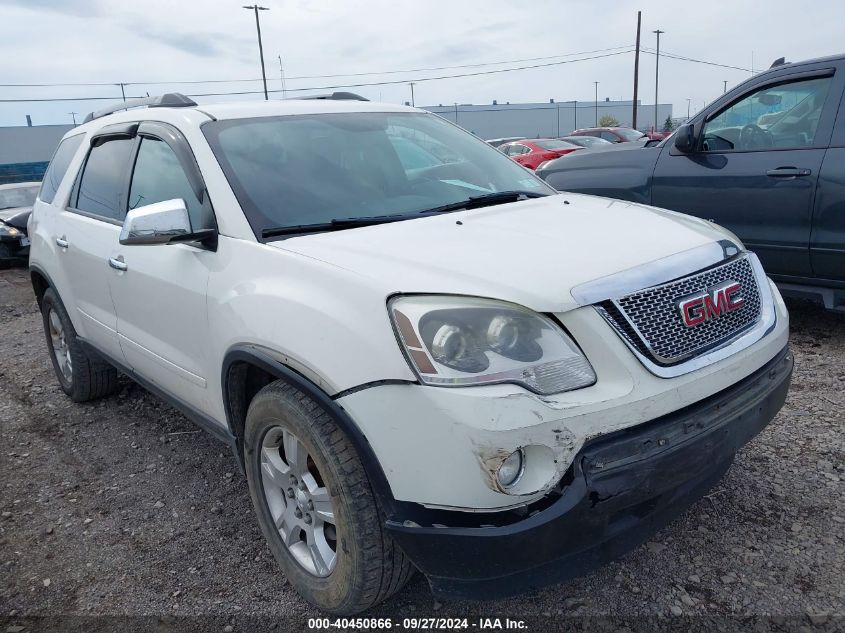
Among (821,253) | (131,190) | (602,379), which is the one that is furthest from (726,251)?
(131,190)

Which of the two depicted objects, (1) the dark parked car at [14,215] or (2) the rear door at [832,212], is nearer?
(2) the rear door at [832,212]

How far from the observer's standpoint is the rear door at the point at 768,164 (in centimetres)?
435

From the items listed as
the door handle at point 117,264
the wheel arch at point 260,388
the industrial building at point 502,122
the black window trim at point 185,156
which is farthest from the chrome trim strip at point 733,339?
the industrial building at point 502,122

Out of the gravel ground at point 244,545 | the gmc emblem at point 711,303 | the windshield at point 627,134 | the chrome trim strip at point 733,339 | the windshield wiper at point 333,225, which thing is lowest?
the gravel ground at point 244,545

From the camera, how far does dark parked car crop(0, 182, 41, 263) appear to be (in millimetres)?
10906

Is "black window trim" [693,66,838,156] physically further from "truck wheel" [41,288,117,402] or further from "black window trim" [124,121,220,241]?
"truck wheel" [41,288,117,402]

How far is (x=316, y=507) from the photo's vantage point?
88.7 inches

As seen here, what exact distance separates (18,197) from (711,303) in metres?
13.7

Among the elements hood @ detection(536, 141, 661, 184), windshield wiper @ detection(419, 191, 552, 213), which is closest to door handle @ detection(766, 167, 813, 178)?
hood @ detection(536, 141, 661, 184)

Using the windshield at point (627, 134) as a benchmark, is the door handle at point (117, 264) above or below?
above

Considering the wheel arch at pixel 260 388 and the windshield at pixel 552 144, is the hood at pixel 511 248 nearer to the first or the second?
the wheel arch at pixel 260 388

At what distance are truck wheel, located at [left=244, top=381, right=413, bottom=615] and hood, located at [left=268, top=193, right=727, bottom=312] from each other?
1.60 ft

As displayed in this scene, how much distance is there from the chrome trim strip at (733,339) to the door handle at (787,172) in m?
2.12

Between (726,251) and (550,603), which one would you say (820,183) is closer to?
(726,251)
